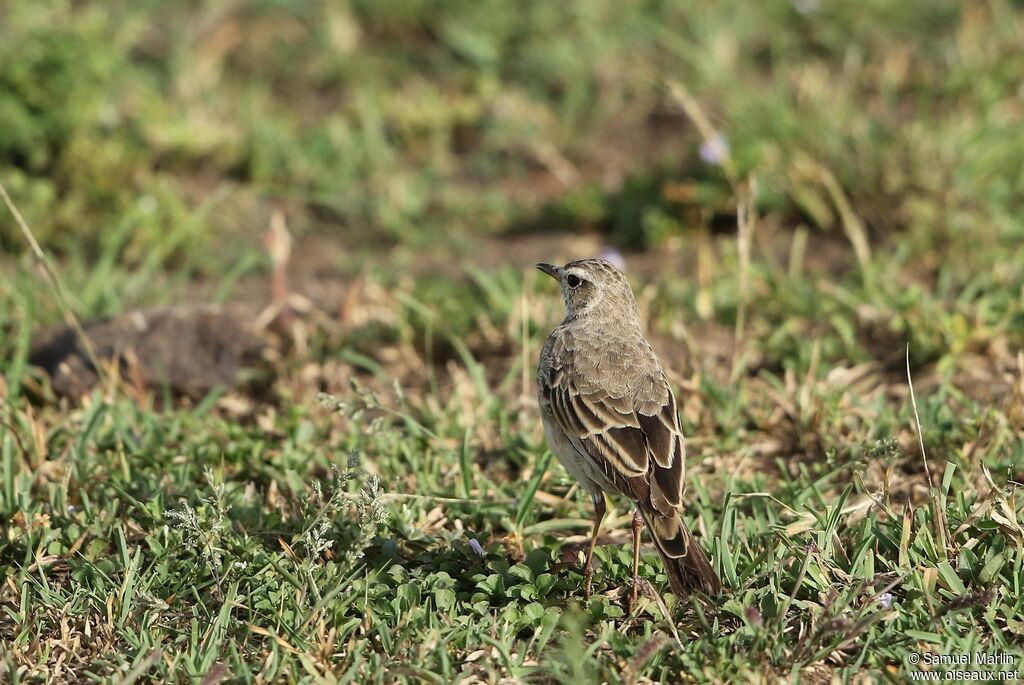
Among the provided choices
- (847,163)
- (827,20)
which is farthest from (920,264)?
(827,20)

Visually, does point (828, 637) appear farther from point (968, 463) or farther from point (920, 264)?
point (920, 264)

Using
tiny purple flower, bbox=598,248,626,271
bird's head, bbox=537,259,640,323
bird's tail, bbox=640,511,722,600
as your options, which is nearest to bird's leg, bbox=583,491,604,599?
bird's tail, bbox=640,511,722,600

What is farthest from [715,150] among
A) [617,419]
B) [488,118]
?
[617,419]

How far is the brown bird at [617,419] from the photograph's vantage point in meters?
4.80

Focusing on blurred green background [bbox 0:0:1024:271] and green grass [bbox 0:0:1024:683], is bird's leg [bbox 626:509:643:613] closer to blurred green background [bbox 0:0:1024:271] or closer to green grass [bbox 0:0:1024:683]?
green grass [bbox 0:0:1024:683]

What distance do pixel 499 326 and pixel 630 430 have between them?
243cm

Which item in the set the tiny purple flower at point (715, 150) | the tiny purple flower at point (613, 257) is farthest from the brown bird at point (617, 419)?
the tiny purple flower at point (715, 150)

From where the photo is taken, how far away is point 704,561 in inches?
188

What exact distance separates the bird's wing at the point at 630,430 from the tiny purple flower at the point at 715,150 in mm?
2827

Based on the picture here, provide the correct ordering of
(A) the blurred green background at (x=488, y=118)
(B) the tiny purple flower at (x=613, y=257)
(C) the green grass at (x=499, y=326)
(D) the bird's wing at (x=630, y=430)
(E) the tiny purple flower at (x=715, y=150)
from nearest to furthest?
(C) the green grass at (x=499, y=326)
(D) the bird's wing at (x=630, y=430)
(E) the tiny purple flower at (x=715, y=150)
(B) the tiny purple flower at (x=613, y=257)
(A) the blurred green background at (x=488, y=118)

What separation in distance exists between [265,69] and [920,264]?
6.08 meters

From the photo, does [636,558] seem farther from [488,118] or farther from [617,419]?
[488,118]

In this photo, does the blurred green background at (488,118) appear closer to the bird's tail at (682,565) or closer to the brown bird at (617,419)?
the brown bird at (617,419)

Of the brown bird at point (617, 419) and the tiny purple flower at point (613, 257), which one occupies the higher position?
the brown bird at point (617, 419)
